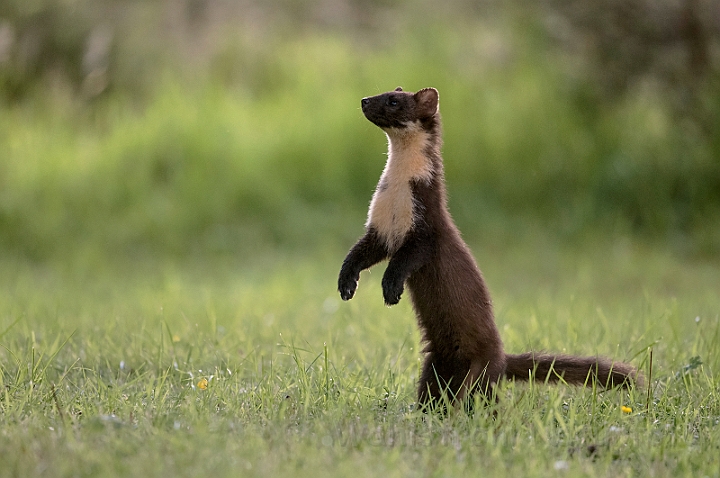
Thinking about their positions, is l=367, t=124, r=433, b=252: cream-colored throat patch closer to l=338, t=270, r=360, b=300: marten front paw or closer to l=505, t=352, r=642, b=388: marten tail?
l=338, t=270, r=360, b=300: marten front paw

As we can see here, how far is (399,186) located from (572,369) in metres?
1.17

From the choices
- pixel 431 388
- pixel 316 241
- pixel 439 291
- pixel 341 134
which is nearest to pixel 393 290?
pixel 439 291

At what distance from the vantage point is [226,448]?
338cm

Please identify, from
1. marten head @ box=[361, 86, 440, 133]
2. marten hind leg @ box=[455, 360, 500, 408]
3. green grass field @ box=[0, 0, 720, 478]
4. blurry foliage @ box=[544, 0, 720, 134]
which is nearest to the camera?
green grass field @ box=[0, 0, 720, 478]

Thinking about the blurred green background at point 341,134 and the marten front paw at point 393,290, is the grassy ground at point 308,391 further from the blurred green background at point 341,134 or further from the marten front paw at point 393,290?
the blurred green background at point 341,134

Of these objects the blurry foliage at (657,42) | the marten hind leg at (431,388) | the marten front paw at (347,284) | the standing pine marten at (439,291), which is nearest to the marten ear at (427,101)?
the standing pine marten at (439,291)

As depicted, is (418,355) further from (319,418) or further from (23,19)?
(23,19)

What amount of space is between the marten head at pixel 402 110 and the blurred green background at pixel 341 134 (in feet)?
16.1

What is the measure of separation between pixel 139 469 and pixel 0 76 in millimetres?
9076

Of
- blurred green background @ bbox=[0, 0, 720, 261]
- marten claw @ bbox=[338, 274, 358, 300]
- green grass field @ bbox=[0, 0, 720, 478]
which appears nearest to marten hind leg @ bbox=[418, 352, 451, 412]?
green grass field @ bbox=[0, 0, 720, 478]

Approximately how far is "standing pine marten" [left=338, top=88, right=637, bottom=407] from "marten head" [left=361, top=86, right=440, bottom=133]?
0.22 m

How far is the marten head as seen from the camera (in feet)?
15.5

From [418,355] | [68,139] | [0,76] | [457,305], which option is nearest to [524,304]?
[418,355]

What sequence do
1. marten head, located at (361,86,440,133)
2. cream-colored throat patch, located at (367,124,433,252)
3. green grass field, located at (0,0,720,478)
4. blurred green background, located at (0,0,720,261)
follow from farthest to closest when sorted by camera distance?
blurred green background, located at (0,0,720,261) < marten head, located at (361,86,440,133) < cream-colored throat patch, located at (367,124,433,252) < green grass field, located at (0,0,720,478)
